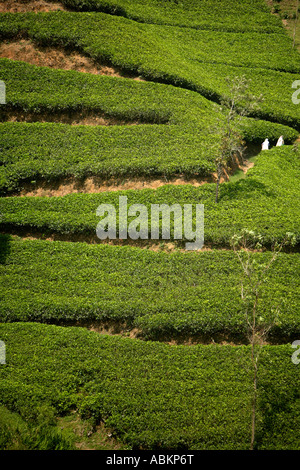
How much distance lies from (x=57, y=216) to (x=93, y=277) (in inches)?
190

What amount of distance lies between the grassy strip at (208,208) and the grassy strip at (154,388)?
676 cm

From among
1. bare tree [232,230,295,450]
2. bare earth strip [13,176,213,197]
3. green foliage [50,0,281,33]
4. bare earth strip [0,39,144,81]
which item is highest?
green foliage [50,0,281,33]

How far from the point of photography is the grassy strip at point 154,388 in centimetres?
1412

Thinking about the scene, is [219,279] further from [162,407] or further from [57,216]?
[57,216]

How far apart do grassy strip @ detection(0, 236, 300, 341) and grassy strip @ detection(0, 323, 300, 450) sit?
3.34 feet

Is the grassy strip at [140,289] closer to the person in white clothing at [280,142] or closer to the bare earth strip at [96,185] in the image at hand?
the bare earth strip at [96,185]

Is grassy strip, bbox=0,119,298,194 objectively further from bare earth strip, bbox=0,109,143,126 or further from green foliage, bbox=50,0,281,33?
green foliage, bbox=50,0,281,33

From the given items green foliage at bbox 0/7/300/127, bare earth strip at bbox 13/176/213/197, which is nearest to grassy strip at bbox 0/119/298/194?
bare earth strip at bbox 13/176/213/197

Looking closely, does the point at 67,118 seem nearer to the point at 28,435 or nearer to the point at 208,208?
the point at 208,208

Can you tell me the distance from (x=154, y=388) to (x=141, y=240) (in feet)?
28.1

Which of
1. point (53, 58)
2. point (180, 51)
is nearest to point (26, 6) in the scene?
point (53, 58)

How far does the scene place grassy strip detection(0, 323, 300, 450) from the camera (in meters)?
14.1

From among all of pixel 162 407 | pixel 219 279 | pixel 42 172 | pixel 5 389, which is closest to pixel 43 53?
pixel 42 172

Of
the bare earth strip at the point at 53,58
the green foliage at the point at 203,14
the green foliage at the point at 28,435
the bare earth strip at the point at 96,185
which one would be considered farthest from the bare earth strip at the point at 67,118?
the green foliage at the point at 28,435
